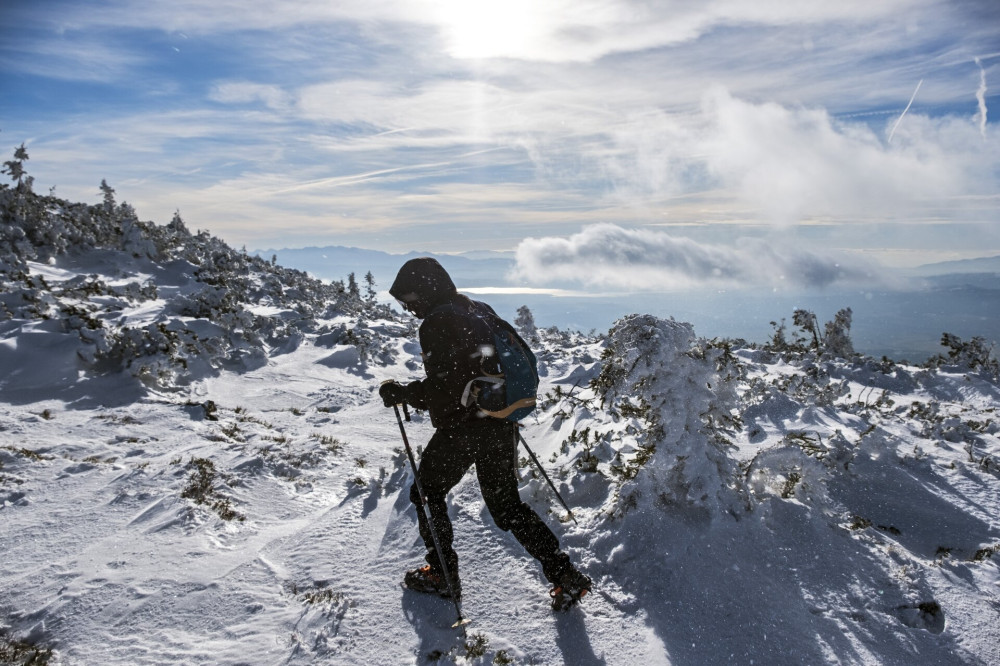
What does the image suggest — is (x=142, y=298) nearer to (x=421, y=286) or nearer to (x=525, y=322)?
(x=421, y=286)

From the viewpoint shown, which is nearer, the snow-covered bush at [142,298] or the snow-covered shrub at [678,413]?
the snow-covered shrub at [678,413]

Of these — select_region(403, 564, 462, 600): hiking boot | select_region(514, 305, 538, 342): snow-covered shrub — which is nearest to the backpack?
select_region(403, 564, 462, 600): hiking boot

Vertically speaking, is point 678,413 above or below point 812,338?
above

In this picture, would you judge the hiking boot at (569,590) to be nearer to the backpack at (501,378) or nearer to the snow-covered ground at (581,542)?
the snow-covered ground at (581,542)

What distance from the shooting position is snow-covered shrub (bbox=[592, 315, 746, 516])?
15.7 feet

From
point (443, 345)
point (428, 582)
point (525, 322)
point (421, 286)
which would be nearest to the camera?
point (443, 345)

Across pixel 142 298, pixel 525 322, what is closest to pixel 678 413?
pixel 142 298

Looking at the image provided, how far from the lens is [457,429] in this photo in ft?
12.9

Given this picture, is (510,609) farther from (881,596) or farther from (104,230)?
(104,230)

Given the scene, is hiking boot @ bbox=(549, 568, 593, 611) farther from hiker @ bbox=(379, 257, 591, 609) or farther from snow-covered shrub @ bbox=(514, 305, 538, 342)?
snow-covered shrub @ bbox=(514, 305, 538, 342)

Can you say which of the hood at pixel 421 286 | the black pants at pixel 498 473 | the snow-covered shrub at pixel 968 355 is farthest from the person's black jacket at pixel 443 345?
the snow-covered shrub at pixel 968 355

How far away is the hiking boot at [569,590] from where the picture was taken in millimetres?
3912

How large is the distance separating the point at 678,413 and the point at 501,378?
6.63 feet

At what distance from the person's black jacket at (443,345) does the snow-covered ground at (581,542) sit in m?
1.75
